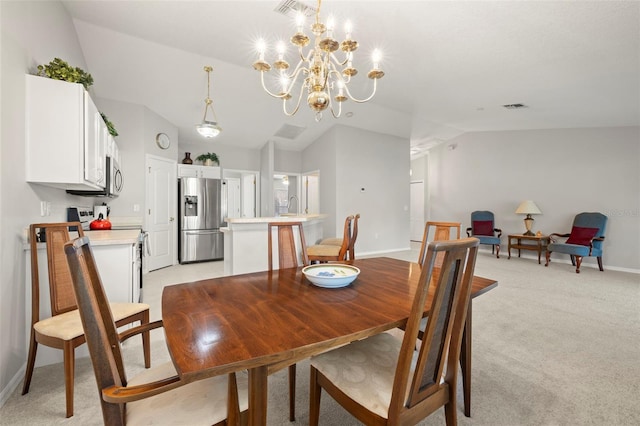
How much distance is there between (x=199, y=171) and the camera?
588 cm

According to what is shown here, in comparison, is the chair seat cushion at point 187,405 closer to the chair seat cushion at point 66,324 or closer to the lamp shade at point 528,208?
the chair seat cushion at point 66,324

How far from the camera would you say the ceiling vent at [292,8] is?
2.55 m

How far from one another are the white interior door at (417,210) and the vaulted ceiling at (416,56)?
10.8 ft

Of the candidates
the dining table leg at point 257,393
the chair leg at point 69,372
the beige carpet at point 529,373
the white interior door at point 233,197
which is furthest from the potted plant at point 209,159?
the dining table leg at point 257,393

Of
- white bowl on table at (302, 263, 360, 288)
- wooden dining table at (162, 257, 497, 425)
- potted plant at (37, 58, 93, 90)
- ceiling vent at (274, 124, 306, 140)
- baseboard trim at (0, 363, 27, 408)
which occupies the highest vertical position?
ceiling vent at (274, 124, 306, 140)

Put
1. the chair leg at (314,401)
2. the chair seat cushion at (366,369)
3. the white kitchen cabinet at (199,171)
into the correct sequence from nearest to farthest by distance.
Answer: the chair seat cushion at (366,369) → the chair leg at (314,401) → the white kitchen cabinet at (199,171)

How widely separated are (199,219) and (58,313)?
390 centimetres

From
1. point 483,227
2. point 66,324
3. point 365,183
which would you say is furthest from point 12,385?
point 483,227

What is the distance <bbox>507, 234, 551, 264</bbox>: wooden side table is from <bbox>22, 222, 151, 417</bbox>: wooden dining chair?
6.54 m

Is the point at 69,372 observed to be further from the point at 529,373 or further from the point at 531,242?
the point at 531,242

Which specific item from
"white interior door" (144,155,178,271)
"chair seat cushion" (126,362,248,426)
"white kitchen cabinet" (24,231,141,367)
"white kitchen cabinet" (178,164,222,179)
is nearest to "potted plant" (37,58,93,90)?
"white kitchen cabinet" (24,231,141,367)

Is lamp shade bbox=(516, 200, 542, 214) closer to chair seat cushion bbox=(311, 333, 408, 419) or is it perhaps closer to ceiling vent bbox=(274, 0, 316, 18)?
ceiling vent bbox=(274, 0, 316, 18)

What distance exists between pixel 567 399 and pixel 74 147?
3.63m

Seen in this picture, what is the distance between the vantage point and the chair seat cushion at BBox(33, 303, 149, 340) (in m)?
1.54
